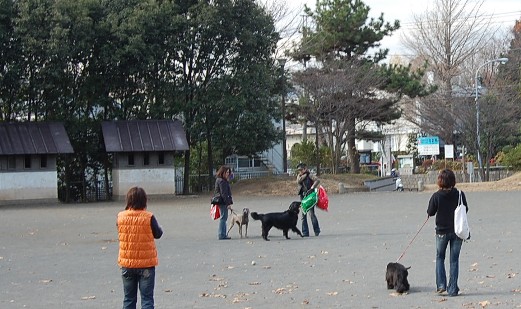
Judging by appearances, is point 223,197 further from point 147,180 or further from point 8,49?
point 8,49

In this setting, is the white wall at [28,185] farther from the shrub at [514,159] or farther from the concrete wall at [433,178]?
the shrub at [514,159]

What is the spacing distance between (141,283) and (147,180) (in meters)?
32.8

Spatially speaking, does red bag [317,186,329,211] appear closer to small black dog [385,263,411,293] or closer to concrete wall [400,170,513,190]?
small black dog [385,263,411,293]

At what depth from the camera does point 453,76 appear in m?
67.6

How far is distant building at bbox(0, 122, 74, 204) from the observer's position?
39.1m

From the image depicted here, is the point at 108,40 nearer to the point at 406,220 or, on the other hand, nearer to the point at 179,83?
the point at 179,83

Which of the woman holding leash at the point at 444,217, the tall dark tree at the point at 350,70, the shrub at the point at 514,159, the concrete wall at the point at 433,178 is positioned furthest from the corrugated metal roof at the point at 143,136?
the woman holding leash at the point at 444,217

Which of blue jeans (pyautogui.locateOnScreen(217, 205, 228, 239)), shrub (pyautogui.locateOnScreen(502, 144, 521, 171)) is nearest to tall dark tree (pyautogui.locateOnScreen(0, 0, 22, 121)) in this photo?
blue jeans (pyautogui.locateOnScreen(217, 205, 228, 239))

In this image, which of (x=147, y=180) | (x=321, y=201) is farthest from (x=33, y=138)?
(x=321, y=201)

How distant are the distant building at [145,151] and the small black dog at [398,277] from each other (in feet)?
98.3

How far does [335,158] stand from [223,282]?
39.0 metres

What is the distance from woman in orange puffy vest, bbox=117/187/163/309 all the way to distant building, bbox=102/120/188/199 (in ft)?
104

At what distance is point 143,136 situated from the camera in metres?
41.1

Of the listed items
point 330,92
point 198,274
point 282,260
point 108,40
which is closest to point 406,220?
point 282,260
